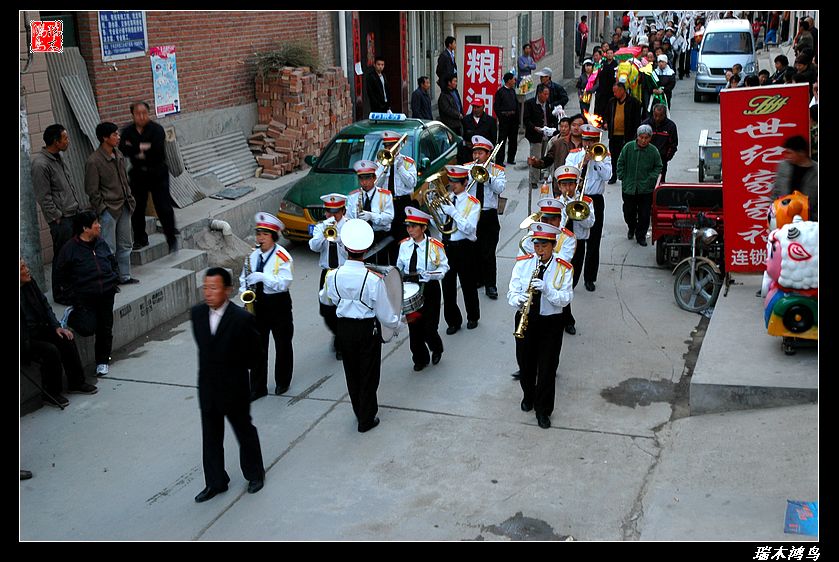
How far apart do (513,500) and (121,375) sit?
4410mm

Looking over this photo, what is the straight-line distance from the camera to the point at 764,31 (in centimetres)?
A: 4306

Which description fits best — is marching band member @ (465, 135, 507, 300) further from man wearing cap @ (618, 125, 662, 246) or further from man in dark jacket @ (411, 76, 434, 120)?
man in dark jacket @ (411, 76, 434, 120)

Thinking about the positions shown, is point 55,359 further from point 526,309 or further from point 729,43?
point 729,43

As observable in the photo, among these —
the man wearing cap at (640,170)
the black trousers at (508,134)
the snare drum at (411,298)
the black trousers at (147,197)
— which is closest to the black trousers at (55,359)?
the black trousers at (147,197)

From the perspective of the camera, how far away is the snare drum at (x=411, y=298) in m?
8.45

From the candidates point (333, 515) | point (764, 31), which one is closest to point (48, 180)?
point (333, 515)

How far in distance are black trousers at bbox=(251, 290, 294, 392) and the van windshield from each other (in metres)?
23.0

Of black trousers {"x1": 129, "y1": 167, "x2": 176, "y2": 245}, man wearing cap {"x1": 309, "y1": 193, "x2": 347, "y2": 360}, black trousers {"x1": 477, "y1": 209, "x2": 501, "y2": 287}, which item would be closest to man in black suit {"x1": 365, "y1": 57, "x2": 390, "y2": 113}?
black trousers {"x1": 129, "y1": 167, "x2": 176, "y2": 245}

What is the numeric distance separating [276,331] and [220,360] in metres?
1.98

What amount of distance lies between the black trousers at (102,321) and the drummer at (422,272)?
282cm

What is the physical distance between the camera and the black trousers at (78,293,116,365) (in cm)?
877

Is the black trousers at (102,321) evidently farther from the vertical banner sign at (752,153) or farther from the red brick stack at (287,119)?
the red brick stack at (287,119)

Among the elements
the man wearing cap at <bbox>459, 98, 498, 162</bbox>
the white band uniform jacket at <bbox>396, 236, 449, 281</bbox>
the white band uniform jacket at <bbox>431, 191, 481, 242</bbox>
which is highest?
the man wearing cap at <bbox>459, 98, 498, 162</bbox>

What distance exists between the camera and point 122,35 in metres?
13.4
